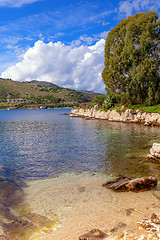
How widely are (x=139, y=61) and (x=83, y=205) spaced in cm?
4246

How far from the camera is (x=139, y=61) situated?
43.2 meters

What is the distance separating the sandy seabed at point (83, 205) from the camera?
6684mm

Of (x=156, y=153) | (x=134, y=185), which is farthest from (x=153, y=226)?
(x=156, y=153)

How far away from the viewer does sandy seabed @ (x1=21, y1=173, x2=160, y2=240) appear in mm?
6684

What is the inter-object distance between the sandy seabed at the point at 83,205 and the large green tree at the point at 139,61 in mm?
35863

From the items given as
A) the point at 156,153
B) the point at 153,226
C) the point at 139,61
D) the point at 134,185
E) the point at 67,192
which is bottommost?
the point at 67,192

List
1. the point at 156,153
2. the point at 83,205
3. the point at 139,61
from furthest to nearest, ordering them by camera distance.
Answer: the point at 139,61
the point at 156,153
the point at 83,205

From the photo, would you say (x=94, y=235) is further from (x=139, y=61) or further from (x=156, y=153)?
(x=139, y=61)

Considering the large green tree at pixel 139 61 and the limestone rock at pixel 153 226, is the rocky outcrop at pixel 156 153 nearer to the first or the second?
the limestone rock at pixel 153 226

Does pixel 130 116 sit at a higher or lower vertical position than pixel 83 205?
higher

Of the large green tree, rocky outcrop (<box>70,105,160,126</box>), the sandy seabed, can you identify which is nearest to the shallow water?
the sandy seabed

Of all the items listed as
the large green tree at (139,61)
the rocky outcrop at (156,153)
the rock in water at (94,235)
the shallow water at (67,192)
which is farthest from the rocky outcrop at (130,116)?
the rock in water at (94,235)

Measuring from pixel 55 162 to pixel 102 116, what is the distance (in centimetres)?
4411

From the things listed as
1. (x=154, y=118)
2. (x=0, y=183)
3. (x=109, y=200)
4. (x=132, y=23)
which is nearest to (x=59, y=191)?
(x=109, y=200)
